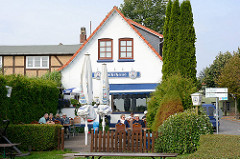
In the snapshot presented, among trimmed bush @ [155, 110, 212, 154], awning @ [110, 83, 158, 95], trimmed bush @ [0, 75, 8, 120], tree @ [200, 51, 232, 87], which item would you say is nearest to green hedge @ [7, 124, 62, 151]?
trimmed bush @ [0, 75, 8, 120]

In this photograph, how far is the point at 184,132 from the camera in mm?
12078

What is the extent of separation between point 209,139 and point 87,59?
7.38 metres

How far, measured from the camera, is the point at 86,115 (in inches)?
595

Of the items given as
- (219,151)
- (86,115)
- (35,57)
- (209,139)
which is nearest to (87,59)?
(86,115)

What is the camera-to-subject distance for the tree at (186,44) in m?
18.8

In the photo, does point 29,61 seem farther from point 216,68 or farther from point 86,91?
point 216,68

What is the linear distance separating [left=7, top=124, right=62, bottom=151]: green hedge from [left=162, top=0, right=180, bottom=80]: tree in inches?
301

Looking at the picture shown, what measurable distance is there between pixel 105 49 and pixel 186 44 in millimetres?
7657

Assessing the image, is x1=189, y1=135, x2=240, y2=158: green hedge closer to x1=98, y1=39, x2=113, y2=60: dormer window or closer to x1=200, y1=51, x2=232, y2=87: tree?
x1=98, y1=39, x2=113, y2=60: dormer window

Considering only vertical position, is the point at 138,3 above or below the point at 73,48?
above

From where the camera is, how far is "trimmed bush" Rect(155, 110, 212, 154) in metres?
12.0

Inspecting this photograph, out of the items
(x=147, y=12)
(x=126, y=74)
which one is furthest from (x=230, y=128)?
(x=147, y=12)

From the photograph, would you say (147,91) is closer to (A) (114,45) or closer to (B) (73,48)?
(A) (114,45)

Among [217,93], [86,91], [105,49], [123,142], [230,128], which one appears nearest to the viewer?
[123,142]
